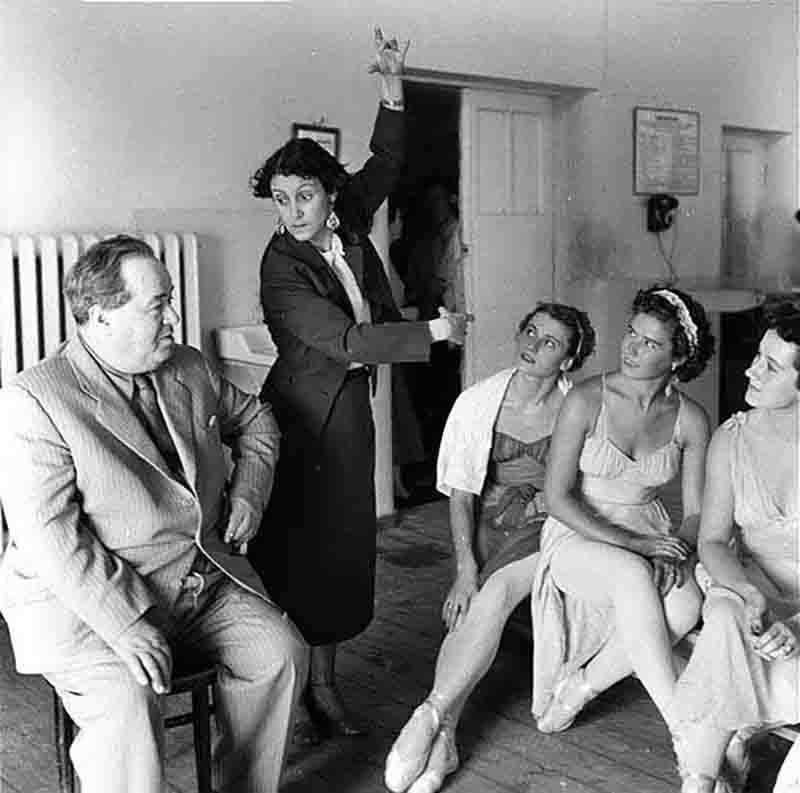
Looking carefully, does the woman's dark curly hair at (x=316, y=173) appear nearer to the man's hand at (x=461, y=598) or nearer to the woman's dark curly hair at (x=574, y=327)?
the woman's dark curly hair at (x=574, y=327)

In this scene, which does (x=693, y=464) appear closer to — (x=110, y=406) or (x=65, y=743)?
(x=110, y=406)

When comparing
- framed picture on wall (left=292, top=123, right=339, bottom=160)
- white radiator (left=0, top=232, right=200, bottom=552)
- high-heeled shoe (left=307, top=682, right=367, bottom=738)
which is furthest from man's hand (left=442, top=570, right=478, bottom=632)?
framed picture on wall (left=292, top=123, right=339, bottom=160)

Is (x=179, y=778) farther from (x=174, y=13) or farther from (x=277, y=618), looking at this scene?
(x=174, y=13)

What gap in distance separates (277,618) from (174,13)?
2.11m

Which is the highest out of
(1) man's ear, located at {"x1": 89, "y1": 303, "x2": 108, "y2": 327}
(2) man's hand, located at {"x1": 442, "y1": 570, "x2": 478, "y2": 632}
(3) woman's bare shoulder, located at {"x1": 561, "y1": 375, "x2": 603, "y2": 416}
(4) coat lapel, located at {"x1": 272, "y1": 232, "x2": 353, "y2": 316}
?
(4) coat lapel, located at {"x1": 272, "y1": 232, "x2": 353, "y2": 316}

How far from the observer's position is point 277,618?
1.91 metres

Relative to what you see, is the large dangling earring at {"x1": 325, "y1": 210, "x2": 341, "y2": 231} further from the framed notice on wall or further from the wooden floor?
the framed notice on wall

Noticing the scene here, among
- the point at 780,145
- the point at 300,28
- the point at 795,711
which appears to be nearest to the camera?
the point at 795,711

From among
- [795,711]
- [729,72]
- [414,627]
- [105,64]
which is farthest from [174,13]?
[795,711]

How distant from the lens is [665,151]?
339 centimetres

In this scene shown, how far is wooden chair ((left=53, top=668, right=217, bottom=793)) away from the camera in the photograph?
5.83 ft

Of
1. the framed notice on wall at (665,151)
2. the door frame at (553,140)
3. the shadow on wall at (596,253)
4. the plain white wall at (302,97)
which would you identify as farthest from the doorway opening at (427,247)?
the framed notice on wall at (665,151)

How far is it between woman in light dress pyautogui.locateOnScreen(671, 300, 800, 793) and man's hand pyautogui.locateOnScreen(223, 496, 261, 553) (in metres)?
0.84

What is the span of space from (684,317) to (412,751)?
1.06 m
